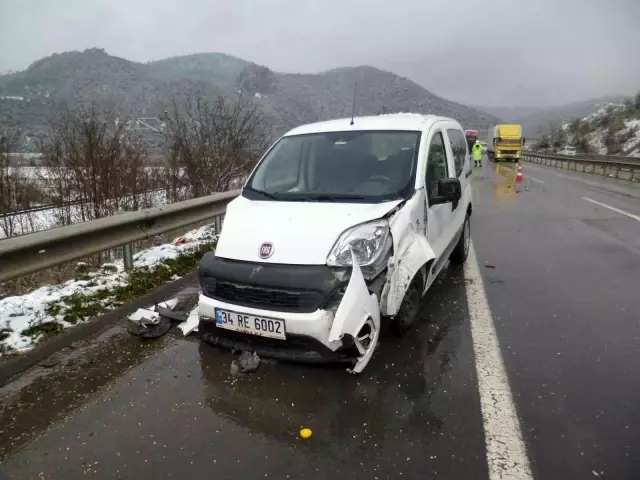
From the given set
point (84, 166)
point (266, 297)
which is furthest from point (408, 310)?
point (84, 166)

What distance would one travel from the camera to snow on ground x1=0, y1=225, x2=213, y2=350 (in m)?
3.73

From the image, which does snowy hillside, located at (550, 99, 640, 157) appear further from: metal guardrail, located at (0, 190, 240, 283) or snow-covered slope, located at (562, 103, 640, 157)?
metal guardrail, located at (0, 190, 240, 283)

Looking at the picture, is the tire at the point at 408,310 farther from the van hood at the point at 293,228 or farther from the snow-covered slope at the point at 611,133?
the snow-covered slope at the point at 611,133

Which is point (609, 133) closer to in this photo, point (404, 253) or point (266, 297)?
point (404, 253)

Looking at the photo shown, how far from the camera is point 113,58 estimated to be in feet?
646

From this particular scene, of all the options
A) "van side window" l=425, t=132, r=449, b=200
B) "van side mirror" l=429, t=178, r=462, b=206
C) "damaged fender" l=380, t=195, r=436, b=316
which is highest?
"van side window" l=425, t=132, r=449, b=200

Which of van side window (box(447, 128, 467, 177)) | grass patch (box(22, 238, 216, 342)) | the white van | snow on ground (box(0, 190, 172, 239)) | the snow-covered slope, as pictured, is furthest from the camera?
the snow-covered slope

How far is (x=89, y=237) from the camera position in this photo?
4.48 metres

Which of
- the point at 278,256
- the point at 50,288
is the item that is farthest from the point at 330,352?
the point at 50,288

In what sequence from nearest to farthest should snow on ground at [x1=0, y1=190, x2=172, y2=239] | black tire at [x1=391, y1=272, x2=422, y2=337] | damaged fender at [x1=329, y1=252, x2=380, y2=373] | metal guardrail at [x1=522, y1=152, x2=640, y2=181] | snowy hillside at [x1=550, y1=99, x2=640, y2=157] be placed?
damaged fender at [x1=329, y1=252, x2=380, y2=373], black tire at [x1=391, y1=272, x2=422, y2=337], snow on ground at [x1=0, y1=190, x2=172, y2=239], metal guardrail at [x1=522, y1=152, x2=640, y2=181], snowy hillside at [x1=550, y1=99, x2=640, y2=157]

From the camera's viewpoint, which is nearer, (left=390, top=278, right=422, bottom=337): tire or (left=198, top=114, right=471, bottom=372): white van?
(left=198, top=114, right=471, bottom=372): white van

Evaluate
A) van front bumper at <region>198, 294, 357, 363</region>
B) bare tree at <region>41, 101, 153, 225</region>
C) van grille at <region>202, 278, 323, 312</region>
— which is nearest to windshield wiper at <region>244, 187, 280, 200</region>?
van grille at <region>202, 278, 323, 312</region>

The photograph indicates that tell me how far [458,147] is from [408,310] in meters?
3.04

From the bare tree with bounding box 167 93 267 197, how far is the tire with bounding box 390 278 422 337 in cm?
973
